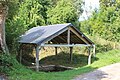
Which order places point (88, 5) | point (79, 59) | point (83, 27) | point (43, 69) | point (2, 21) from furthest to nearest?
1. point (88, 5)
2. point (83, 27)
3. point (79, 59)
4. point (43, 69)
5. point (2, 21)

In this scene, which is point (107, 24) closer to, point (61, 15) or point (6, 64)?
point (61, 15)

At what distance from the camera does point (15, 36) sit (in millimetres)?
18266

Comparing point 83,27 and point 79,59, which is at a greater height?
point 83,27

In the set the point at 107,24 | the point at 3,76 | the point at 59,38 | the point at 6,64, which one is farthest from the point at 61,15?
the point at 3,76

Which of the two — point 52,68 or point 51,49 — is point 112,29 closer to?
point 51,49

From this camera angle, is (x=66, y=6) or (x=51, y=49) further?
(x=66, y=6)

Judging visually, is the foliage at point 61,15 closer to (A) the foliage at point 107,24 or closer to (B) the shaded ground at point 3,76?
(A) the foliage at point 107,24

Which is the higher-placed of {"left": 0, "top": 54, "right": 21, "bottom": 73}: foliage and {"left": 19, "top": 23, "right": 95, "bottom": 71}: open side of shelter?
{"left": 19, "top": 23, "right": 95, "bottom": 71}: open side of shelter

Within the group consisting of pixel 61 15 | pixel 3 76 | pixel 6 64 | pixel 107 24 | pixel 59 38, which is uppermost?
pixel 61 15

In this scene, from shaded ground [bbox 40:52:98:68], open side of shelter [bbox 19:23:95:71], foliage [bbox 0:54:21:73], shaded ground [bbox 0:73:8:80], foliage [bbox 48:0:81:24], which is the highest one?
foliage [bbox 48:0:81:24]

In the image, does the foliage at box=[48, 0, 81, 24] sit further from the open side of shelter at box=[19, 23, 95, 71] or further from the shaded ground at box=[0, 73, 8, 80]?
the shaded ground at box=[0, 73, 8, 80]

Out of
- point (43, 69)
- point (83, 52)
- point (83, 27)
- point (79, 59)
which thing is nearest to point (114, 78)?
point (43, 69)

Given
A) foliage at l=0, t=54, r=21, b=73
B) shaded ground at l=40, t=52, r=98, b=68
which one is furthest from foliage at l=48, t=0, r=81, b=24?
foliage at l=0, t=54, r=21, b=73

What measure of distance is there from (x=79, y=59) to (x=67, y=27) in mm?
6988
